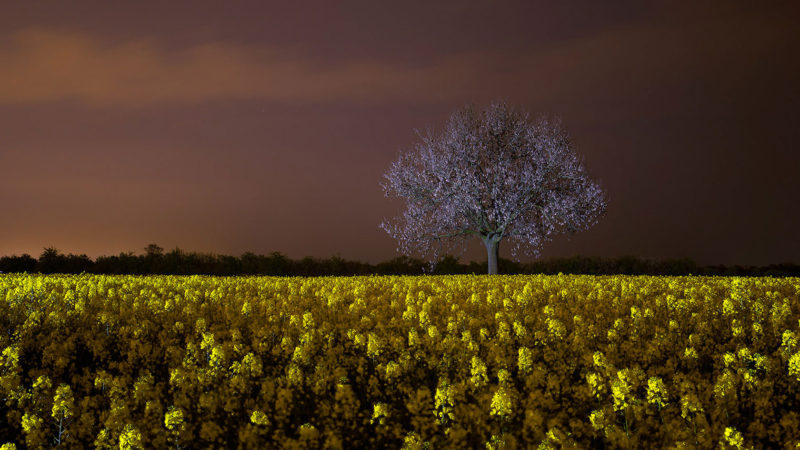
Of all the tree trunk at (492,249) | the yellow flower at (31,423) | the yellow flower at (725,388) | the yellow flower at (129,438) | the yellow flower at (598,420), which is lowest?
the yellow flower at (31,423)

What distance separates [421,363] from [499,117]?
29.3 metres

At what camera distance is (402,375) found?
364 inches

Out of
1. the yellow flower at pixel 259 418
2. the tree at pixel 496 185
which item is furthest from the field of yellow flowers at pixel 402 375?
the tree at pixel 496 185

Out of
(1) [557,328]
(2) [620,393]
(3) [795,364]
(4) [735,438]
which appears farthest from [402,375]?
(3) [795,364]

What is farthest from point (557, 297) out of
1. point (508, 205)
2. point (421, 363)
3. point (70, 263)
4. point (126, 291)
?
point (70, 263)

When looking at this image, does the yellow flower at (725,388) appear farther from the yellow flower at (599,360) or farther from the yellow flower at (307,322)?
the yellow flower at (307,322)

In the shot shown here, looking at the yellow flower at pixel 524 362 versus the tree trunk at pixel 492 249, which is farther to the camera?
the tree trunk at pixel 492 249

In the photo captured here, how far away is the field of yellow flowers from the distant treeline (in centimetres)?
2232

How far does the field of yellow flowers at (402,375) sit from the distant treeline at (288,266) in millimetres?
22316

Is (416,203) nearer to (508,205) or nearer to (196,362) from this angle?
(508,205)

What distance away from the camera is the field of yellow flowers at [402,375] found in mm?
7141

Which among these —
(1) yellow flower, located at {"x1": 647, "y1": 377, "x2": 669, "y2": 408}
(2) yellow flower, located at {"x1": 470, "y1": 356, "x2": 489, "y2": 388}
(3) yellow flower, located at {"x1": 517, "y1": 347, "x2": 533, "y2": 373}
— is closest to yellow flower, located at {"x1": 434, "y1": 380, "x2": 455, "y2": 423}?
(2) yellow flower, located at {"x1": 470, "y1": 356, "x2": 489, "y2": 388}

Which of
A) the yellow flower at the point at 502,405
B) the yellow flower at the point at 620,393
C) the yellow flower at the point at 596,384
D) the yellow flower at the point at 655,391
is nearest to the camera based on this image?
the yellow flower at the point at 502,405

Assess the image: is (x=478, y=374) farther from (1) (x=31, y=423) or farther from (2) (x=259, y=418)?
(1) (x=31, y=423)
